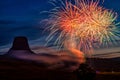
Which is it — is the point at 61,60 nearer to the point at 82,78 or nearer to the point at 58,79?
the point at 58,79

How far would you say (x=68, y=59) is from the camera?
94.6 metres

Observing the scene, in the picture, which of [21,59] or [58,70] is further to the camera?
[21,59]

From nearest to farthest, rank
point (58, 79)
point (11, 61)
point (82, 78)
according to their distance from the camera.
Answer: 1. point (82, 78)
2. point (58, 79)
3. point (11, 61)

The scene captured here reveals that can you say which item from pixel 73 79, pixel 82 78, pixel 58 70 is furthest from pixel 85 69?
pixel 58 70

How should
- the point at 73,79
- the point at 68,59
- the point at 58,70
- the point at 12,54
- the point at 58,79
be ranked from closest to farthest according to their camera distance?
the point at 73,79 < the point at 58,79 < the point at 68,59 < the point at 58,70 < the point at 12,54

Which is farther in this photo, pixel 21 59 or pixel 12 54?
pixel 12 54

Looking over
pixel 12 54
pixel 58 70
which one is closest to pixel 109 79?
pixel 58 70

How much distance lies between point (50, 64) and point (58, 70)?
4.31 metres

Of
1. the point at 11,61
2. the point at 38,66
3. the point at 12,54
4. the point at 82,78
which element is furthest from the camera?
the point at 12,54

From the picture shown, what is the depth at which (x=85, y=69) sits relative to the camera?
2653 inches

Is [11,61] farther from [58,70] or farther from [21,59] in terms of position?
[58,70]

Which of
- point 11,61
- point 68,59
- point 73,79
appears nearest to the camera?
point 73,79

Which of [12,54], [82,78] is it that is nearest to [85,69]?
[82,78]

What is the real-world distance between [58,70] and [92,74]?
123 ft
